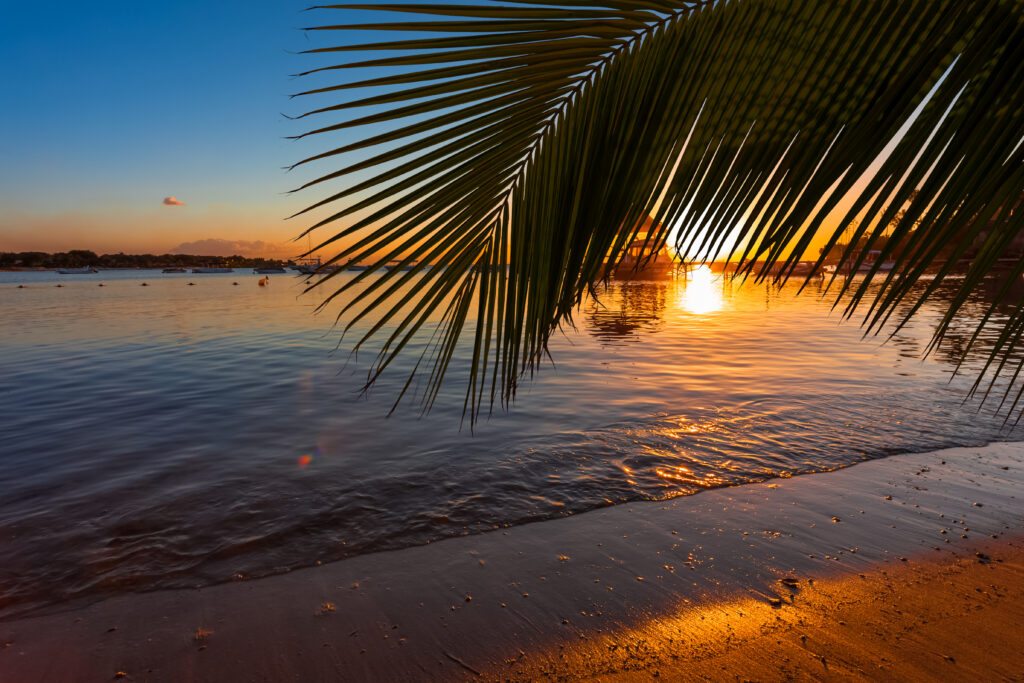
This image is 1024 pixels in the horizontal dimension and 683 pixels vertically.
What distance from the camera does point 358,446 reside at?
848 centimetres

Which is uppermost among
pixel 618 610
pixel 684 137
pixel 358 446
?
pixel 684 137

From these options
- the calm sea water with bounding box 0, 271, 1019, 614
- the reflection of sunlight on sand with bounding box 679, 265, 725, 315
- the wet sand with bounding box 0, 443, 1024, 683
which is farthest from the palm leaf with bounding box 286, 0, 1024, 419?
the wet sand with bounding box 0, 443, 1024, 683

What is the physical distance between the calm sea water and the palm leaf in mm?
1116

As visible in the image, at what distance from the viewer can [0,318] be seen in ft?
104

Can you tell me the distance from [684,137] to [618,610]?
3.90 metres

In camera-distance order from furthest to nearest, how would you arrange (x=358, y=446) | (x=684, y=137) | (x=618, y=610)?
(x=358, y=446) → (x=618, y=610) → (x=684, y=137)

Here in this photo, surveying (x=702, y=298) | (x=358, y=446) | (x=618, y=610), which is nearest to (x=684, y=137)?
(x=618, y=610)

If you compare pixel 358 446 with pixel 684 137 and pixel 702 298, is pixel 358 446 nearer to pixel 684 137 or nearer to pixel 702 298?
pixel 684 137

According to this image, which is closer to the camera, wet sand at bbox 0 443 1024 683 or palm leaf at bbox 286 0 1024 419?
palm leaf at bbox 286 0 1024 419

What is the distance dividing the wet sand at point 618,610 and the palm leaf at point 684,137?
129 inches

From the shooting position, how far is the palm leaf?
0.79m

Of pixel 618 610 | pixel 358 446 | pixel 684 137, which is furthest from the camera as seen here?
pixel 358 446

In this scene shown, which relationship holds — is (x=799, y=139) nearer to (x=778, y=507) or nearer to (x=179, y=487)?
(x=778, y=507)

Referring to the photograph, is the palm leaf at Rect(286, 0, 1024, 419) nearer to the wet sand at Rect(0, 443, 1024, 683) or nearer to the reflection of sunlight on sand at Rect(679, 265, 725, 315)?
the reflection of sunlight on sand at Rect(679, 265, 725, 315)
